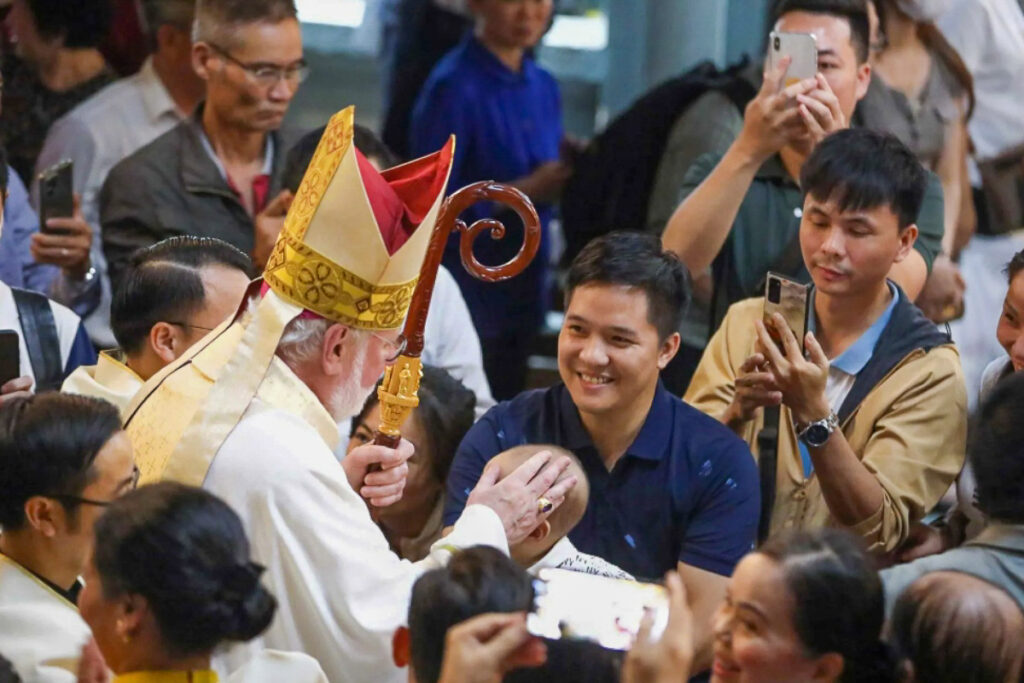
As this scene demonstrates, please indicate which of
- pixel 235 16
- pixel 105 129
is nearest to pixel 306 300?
pixel 235 16

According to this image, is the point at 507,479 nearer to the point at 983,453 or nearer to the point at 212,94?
the point at 983,453

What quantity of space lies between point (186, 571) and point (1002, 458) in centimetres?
156

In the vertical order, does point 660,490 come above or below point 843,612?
below

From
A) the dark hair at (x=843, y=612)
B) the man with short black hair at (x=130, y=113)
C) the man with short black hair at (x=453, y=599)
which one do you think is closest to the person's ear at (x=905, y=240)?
the dark hair at (x=843, y=612)

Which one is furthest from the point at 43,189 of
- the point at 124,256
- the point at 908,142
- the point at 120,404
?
the point at 908,142

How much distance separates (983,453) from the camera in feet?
11.1

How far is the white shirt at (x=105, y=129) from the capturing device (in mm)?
5938

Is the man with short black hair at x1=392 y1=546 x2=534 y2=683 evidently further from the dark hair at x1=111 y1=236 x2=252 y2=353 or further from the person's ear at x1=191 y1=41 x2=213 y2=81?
the person's ear at x1=191 y1=41 x2=213 y2=81

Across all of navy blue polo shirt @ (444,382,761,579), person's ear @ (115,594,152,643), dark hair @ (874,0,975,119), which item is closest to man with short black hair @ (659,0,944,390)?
dark hair @ (874,0,975,119)

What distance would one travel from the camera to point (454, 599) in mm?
2988

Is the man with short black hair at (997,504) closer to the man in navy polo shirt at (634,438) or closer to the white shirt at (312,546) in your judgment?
the man in navy polo shirt at (634,438)

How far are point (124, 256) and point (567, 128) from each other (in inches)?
154

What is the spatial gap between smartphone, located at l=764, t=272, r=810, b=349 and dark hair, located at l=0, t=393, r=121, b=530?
1704mm

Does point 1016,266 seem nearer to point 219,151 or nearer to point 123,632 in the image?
point 123,632
